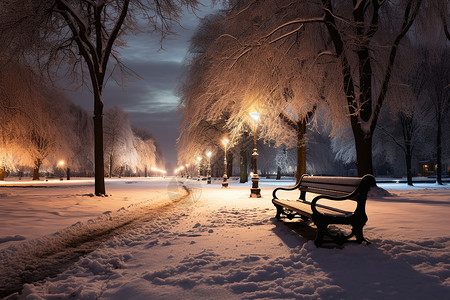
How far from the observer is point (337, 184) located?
→ 5.52 metres

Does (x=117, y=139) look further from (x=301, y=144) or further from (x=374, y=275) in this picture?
(x=374, y=275)

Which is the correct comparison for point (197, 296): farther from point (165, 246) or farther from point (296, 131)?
point (296, 131)

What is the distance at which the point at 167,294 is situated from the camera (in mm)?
3100

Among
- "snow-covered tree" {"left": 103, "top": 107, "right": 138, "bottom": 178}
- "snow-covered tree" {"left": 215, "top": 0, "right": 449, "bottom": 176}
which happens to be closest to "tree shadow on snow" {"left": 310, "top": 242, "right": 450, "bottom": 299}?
"snow-covered tree" {"left": 215, "top": 0, "right": 449, "bottom": 176}

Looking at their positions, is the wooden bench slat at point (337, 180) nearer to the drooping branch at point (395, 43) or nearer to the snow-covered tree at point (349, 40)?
the snow-covered tree at point (349, 40)

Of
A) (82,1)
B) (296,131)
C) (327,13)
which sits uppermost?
(82,1)

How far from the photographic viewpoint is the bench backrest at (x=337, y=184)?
15.0ft

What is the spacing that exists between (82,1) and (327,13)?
1020 cm

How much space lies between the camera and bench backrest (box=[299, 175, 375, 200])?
15.0 ft

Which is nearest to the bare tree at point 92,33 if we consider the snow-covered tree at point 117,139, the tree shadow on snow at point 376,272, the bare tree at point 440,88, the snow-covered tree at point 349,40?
the snow-covered tree at point 349,40

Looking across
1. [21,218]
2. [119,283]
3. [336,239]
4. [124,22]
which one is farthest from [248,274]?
[124,22]

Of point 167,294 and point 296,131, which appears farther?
point 296,131

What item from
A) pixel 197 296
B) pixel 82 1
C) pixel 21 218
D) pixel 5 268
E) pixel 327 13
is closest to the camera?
pixel 197 296

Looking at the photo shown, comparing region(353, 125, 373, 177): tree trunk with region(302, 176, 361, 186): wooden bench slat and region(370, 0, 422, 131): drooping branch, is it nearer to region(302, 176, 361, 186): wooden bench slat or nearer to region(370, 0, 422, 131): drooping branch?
region(370, 0, 422, 131): drooping branch
